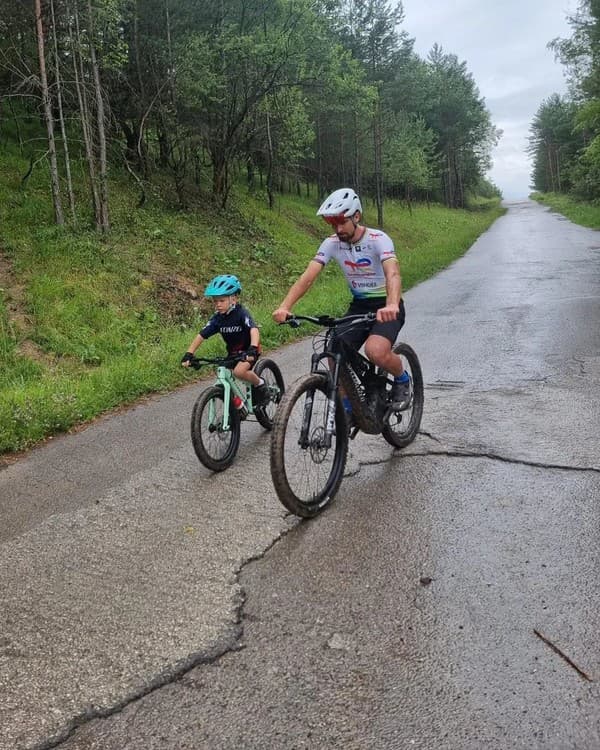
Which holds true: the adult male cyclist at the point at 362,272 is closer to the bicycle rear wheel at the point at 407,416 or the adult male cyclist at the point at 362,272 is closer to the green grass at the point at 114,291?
the bicycle rear wheel at the point at 407,416

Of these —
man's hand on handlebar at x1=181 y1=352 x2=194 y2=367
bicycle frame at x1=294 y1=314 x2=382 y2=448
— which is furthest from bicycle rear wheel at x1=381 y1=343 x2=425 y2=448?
man's hand on handlebar at x1=181 y1=352 x2=194 y2=367

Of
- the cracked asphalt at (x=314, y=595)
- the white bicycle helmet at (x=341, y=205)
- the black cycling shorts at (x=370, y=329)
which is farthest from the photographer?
the black cycling shorts at (x=370, y=329)

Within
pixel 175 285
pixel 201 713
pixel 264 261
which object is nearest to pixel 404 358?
pixel 201 713

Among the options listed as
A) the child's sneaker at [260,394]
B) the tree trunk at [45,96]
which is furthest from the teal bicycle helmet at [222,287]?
the tree trunk at [45,96]

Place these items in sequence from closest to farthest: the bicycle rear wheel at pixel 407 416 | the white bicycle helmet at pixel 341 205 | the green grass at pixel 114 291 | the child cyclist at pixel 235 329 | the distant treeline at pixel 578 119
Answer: the white bicycle helmet at pixel 341 205, the bicycle rear wheel at pixel 407 416, the child cyclist at pixel 235 329, the green grass at pixel 114 291, the distant treeline at pixel 578 119

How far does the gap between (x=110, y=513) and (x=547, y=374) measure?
17.4 ft

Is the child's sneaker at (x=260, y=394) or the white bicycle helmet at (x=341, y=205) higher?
the white bicycle helmet at (x=341, y=205)

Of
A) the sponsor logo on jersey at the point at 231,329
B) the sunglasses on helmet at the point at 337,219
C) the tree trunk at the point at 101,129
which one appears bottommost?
the sponsor logo on jersey at the point at 231,329

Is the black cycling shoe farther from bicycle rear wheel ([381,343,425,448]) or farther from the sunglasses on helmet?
the sunglasses on helmet

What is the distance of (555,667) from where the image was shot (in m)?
2.42

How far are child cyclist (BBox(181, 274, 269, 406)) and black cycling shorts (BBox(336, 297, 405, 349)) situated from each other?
107 cm

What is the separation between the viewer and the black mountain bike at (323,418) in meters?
3.78

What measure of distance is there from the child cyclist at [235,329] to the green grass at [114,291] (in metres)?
2.28

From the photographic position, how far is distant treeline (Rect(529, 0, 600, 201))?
89.6 feet
